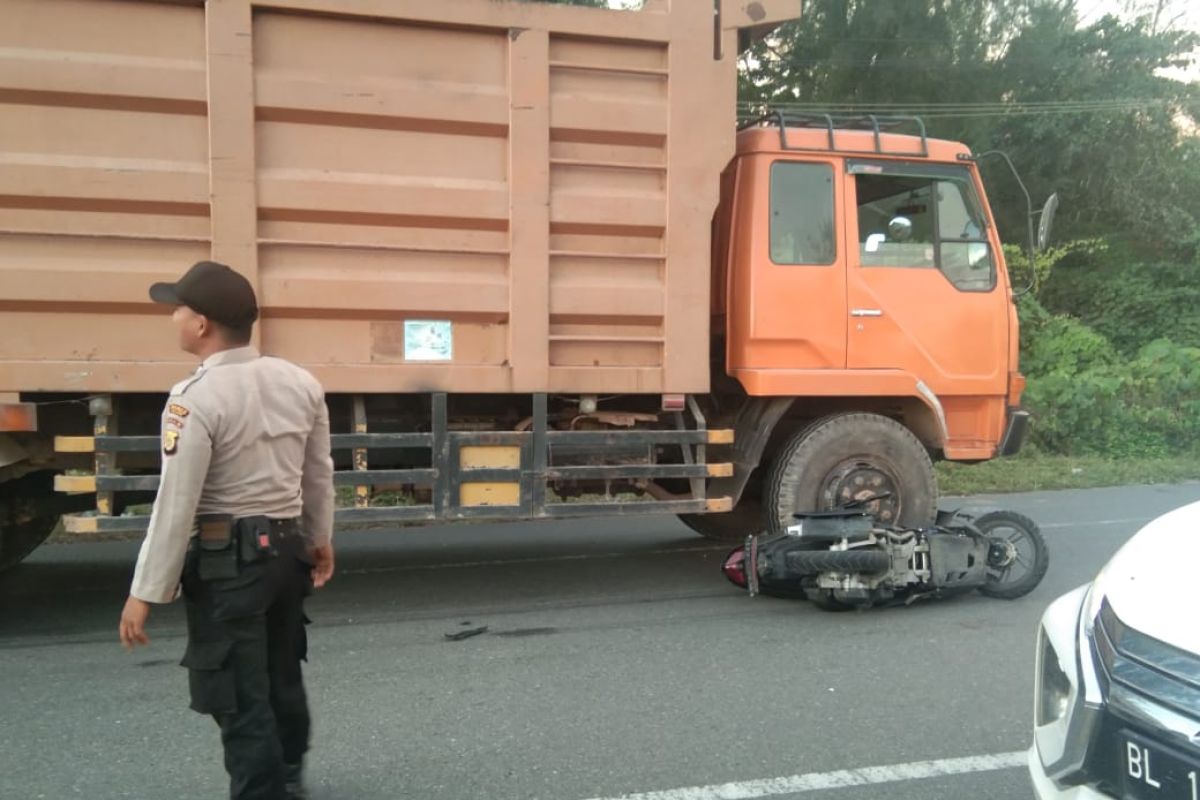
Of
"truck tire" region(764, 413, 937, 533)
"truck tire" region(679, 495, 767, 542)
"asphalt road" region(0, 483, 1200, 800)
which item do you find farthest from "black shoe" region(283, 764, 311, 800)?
"truck tire" region(679, 495, 767, 542)

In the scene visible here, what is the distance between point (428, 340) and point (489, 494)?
35.2 inches

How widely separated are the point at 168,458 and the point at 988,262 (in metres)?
4.87

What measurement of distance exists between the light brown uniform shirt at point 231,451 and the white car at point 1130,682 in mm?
2117

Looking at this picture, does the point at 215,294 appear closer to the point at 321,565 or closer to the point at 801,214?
the point at 321,565

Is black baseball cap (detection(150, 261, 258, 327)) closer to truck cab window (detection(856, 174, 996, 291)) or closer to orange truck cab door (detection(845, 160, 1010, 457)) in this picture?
orange truck cab door (detection(845, 160, 1010, 457))

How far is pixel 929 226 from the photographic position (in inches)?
211

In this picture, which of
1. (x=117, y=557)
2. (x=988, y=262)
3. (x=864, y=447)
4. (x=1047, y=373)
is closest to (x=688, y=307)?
(x=864, y=447)

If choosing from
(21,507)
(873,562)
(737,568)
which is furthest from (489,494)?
(21,507)

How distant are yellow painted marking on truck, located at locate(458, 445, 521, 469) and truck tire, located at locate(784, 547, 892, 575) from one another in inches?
64.4

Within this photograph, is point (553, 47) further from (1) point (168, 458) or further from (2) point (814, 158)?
(1) point (168, 458)

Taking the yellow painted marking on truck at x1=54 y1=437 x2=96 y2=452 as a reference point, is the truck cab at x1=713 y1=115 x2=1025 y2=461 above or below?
above

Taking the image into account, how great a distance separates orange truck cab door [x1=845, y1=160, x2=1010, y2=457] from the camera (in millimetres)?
5191

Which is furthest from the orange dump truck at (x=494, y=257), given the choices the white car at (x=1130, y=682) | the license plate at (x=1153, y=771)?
the license plate at (x=1153, y=771)

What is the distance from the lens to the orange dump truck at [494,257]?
13.7 feet
